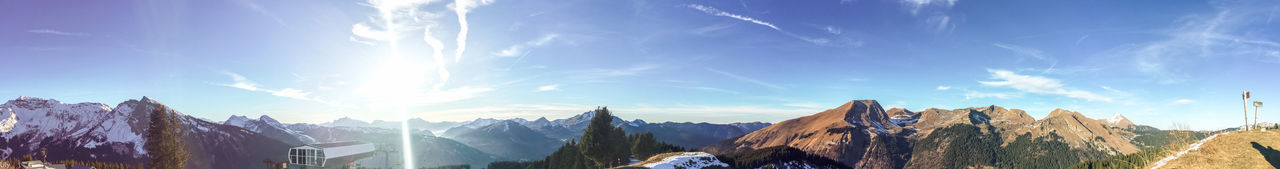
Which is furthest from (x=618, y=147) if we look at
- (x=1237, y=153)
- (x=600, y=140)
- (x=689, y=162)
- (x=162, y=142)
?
(x=1237, y=153)

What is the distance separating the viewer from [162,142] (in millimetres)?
59875

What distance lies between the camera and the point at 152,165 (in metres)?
59.9

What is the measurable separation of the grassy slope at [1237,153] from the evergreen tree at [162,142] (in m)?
94.7

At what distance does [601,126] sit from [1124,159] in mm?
59643

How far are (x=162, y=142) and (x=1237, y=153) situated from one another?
10073cm

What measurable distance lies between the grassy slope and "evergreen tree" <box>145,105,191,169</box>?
94715 mm

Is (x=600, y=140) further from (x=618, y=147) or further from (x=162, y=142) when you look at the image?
(x=162, y=142)

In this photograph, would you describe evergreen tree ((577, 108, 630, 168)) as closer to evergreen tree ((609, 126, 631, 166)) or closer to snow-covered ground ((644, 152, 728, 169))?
evergreen tree ((609, 126, 631, 166))

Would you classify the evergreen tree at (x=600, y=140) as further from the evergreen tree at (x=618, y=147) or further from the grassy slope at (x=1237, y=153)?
the grassy slope at (x=1237, y=153)

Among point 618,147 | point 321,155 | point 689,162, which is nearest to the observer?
point 689,162

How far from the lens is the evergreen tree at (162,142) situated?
59.4m

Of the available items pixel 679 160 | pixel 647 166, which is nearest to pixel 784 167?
pixel 679 160

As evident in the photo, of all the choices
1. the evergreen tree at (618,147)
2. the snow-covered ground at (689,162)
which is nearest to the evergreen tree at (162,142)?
the evergreen tree at (618,147)

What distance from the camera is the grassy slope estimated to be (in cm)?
4338
